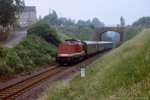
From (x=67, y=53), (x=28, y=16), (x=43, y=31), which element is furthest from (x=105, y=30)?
(x=28, y=16)

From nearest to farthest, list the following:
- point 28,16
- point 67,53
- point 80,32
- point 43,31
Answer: point 67,53 < point 43,31 < point 80,32 < point 28,16

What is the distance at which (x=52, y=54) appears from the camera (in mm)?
24453

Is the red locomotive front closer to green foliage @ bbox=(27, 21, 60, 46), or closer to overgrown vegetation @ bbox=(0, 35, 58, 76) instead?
overgrown vegetation @ bbox=(0, 35, 58, 76)

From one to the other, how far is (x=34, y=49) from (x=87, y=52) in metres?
8.51

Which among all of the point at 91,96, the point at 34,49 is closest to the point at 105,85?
the point at 91,96

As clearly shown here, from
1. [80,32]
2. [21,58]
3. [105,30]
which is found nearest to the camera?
[21,58]

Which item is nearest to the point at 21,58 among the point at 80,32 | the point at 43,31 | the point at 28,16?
the point at 43,31

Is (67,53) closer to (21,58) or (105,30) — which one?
(21,58)

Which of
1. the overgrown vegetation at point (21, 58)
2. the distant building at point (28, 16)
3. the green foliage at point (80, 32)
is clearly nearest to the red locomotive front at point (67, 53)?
the overgrown vegetation at point (21, 58)

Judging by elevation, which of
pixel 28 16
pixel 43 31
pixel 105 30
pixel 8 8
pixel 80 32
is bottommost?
pixel 43 31

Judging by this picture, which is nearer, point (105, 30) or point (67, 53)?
point (67, 53)

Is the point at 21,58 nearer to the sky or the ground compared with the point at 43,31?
nearer to the ground

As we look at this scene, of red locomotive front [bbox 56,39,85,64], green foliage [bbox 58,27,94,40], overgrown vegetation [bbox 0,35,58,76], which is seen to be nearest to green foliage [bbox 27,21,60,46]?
overgrown vegetation [bbox 0,35,58,76]

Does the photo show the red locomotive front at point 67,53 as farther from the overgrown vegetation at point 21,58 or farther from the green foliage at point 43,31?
the green foliage at point 43,31
